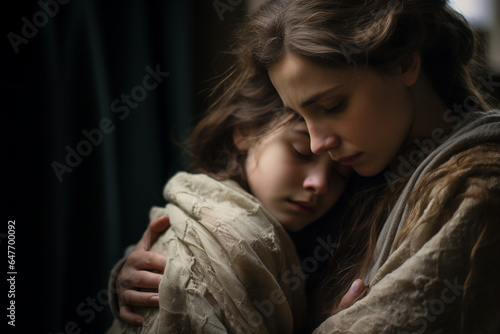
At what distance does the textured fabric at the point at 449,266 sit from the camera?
2.18 feet

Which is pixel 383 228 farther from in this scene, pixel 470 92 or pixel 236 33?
pixel 236 33

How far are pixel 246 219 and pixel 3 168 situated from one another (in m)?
0.55

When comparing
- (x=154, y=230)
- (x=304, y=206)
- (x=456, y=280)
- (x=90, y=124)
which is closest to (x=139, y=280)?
(x=154, y=230)

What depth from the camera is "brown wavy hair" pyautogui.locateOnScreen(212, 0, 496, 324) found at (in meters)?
0.81

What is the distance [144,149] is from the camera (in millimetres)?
1465

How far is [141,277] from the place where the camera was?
3.01 ft

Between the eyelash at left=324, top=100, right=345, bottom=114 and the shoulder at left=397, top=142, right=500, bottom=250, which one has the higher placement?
the eyelash at left=324, top=100, right=345, bottom=114

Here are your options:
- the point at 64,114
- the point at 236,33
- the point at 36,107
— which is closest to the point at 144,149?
the point at 64,114

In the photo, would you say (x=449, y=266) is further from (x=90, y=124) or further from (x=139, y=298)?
(x=90, y=124)

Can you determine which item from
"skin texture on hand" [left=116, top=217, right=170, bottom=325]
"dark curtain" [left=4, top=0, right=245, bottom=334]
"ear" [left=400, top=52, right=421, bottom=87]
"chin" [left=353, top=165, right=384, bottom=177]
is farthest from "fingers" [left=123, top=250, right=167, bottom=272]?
"ear" [left=400, top=52, right=421, bottom=87]

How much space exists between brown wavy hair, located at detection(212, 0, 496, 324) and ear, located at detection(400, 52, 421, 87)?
1 centimetres

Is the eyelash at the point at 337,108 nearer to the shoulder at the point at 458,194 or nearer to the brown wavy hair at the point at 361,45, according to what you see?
the brown wavy hair at the point at 361,45

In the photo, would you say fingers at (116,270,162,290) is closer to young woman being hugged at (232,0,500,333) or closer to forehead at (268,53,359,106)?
young woman being hugged at (232,0,500,333)

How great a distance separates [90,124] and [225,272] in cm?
65
